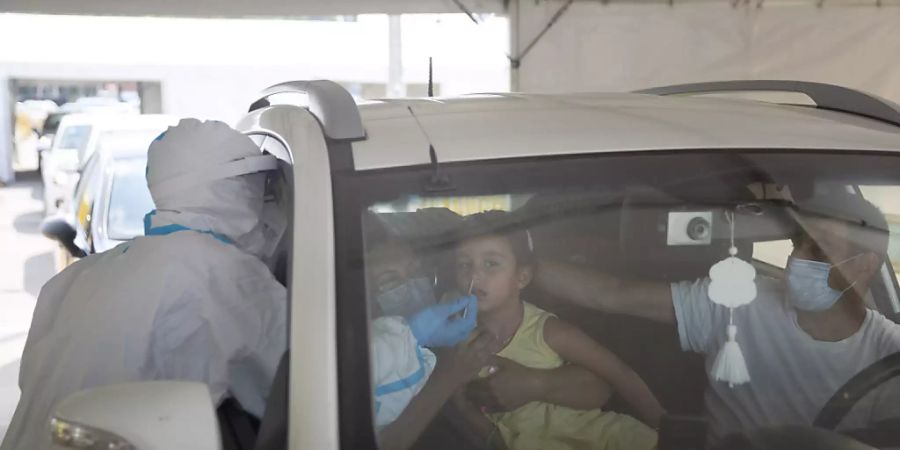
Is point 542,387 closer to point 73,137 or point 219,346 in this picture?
point 219,346

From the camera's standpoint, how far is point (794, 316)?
6.03 feet

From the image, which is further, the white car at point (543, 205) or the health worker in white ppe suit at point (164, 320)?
the health worker in white ppe suit at point (164, 320)

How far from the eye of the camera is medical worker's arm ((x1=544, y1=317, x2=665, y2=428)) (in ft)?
5.45

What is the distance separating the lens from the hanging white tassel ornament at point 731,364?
175 cm

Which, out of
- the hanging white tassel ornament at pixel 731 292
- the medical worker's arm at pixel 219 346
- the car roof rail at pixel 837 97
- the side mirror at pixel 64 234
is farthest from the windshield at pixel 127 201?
the hanging white tassel ornament at pixel 731 292

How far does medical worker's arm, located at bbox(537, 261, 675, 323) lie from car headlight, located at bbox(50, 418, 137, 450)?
0.78 m

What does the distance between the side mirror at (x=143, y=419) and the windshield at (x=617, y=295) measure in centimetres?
27

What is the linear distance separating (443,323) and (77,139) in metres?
13.2

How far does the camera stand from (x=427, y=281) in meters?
1.64

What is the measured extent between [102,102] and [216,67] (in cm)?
248

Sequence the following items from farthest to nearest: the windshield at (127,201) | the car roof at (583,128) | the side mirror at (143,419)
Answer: the windshield at (127,201) < the car roof at (583,128) < the side mirror at (143,419)

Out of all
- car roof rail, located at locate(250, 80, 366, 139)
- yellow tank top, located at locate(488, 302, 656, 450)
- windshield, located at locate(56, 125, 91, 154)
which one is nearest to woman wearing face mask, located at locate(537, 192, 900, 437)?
yellow tank top, located at locate(488, 302, 656, 450)

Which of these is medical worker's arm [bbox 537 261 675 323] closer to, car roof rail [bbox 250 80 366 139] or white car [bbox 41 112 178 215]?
car roof rail [bbox 250 80 366 139]

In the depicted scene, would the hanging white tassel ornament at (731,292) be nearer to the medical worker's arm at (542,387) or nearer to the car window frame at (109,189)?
the medical worker's arm at (542,387)
